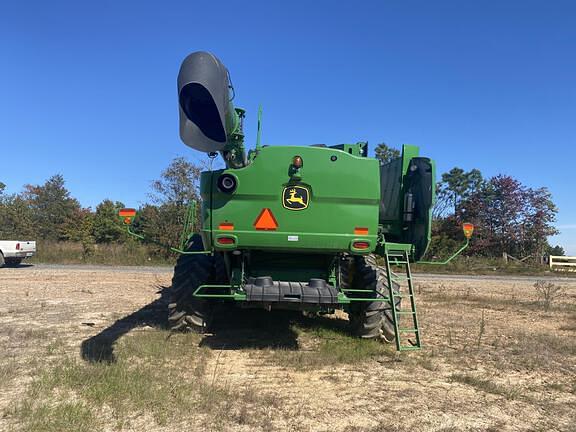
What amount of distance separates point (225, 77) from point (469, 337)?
5331mm

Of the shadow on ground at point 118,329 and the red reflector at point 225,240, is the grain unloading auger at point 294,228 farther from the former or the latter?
the shadow on ground at point 118,329

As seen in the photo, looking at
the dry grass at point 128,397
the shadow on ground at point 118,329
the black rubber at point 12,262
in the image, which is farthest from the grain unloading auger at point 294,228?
the black rubber at point 12,262

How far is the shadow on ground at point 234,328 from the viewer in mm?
5938

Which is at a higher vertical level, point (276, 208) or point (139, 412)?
point (276, 208)

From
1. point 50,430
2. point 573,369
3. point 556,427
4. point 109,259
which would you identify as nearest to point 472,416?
point 556,427

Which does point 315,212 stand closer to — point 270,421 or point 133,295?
point 270,421

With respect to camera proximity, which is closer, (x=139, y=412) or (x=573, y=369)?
(x=139, y=412)

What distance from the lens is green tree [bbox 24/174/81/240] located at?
46156 mm

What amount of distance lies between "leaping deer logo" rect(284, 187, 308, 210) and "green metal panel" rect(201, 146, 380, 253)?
4 centimetres

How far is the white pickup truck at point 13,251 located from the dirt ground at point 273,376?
1287 cm

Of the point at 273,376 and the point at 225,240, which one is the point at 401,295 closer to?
the point at 273,376

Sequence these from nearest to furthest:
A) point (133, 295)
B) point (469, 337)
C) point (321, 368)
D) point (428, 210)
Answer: point (321, 368)
point (428, 210)
point (469, 337)
point (133, 295)

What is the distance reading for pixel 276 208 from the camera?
5609 millimetres

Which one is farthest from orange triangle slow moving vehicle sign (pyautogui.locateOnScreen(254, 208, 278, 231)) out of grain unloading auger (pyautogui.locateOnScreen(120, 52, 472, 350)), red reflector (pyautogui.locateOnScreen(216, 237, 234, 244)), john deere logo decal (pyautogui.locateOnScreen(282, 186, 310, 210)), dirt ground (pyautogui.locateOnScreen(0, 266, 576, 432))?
dirt ground (pyautogui.locateOnScreen(0, 266, 576, 432))
